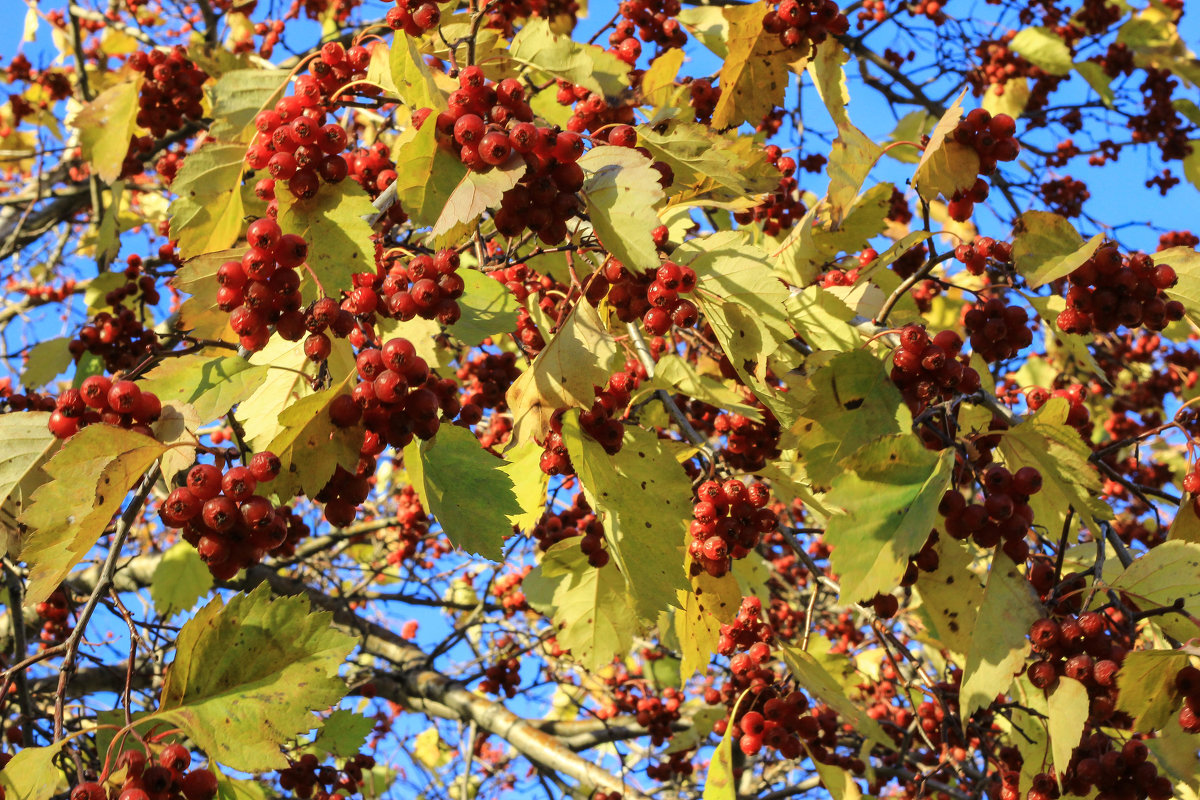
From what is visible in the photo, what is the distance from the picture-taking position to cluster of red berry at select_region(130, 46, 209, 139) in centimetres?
414

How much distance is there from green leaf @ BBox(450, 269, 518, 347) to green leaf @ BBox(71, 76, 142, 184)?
6.99 feet

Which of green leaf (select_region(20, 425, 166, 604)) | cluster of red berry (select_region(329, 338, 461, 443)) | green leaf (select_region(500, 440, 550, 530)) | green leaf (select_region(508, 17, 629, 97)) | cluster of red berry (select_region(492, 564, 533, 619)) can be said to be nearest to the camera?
green leaf (select_region(20, 425, 166, 604))

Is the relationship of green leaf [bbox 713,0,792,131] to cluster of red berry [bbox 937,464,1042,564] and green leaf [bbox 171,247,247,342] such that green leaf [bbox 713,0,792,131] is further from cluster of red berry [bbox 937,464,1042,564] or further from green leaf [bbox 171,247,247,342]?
green leaf [bbox 171,247,247,342]

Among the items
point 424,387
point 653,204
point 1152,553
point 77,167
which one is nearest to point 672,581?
point 424,387

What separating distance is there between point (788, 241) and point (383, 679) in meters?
3.97

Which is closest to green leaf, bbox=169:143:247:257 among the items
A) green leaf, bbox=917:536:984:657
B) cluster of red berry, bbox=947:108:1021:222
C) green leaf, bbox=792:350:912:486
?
green leaf, bbox=792:350:912:486

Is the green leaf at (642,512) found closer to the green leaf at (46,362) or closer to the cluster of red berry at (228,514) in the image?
the cluster of red berry at (228,514)

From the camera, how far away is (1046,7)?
247 inches

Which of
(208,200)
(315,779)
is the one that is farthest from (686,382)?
(315,779)

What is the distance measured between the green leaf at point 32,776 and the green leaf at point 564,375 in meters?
→ 1.22

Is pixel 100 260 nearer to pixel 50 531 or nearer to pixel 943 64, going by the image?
pixel 50 531

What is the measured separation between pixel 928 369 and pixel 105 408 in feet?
6.59

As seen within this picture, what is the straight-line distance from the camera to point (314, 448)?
1.94 metres

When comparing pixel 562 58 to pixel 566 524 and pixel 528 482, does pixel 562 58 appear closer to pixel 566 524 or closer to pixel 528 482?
pixel 528 482
